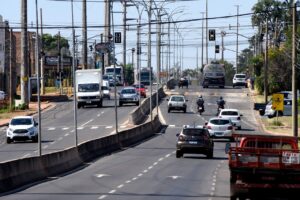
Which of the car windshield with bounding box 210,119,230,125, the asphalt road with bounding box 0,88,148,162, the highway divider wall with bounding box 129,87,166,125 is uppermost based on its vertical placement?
the car windshield with bounding box 210,119,230,125

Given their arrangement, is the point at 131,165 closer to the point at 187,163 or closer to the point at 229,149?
the point at 187,163

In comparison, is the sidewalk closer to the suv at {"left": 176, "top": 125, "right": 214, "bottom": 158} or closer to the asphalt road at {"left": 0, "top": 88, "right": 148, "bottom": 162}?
the asphalt road at {"left": 0, "top": 88, "right": 148, "bottom": 162}

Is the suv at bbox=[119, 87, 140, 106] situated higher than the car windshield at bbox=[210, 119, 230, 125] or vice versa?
the suv at bbox=[119, 87, 140, 106]

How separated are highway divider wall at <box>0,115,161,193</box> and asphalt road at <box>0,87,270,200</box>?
0.54 meters

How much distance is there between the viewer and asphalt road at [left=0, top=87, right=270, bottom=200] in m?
29.4

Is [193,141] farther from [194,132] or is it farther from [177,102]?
[177,102]

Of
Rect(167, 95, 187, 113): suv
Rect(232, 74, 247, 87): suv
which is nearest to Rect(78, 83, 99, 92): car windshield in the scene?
Rect(167, 95, 187, 113): suv

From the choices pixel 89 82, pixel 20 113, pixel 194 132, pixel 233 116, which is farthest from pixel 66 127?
pixel 194 132

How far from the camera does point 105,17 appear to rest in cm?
12431

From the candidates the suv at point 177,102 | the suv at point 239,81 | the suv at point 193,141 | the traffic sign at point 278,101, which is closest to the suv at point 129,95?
the suv at point 177,102

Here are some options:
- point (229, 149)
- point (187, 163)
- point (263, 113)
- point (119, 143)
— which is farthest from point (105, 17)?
point (229, 149)

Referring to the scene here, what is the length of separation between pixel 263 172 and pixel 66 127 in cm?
4961

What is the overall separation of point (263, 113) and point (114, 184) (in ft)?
170

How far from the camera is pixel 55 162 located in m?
39.3
